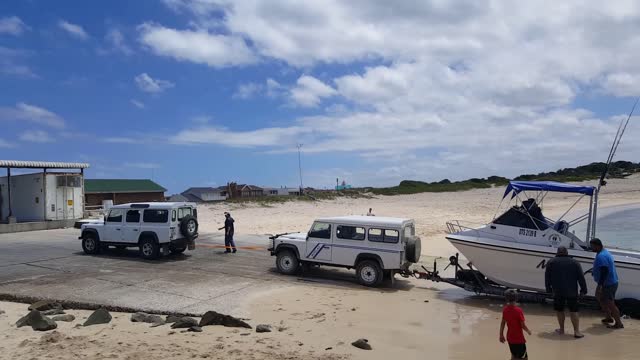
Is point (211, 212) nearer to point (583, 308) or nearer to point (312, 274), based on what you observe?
point (312, 274)

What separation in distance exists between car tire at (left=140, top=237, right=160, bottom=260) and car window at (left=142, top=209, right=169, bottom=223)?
2.20ft

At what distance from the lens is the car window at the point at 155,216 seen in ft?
60.6

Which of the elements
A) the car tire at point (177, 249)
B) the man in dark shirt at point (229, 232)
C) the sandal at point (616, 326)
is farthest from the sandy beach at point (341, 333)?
the man in dark shirt at point (229, 232)

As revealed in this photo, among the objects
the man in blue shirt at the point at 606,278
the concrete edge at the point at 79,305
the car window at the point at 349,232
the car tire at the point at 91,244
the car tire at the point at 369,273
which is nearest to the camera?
the man in blue shirt at the point at 606,278

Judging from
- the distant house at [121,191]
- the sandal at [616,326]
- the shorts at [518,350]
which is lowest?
the sandal at [616,326]

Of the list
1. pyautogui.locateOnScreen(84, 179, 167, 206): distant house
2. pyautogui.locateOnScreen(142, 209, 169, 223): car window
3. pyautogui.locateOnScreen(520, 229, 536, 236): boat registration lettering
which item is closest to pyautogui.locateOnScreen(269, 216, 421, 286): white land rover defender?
pyautogui.locateOnScreen(520, 229, 536, 236): boat registration lettering

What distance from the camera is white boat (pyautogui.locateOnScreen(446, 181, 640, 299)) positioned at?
13.5 m

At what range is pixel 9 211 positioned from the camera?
100ft

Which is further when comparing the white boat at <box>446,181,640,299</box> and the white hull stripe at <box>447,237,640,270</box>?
the white boat at <box>446,181,640,299</box>

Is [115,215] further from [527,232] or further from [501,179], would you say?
[501,179]

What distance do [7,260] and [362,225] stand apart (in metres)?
12.3

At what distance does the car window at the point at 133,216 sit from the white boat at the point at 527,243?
10972 millimetres

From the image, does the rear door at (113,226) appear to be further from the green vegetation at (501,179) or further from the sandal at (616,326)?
the green vegetation at (501,179)

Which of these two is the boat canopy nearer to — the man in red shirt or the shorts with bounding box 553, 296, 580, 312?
the shorts with bounding box 553, 296, 580, 312
